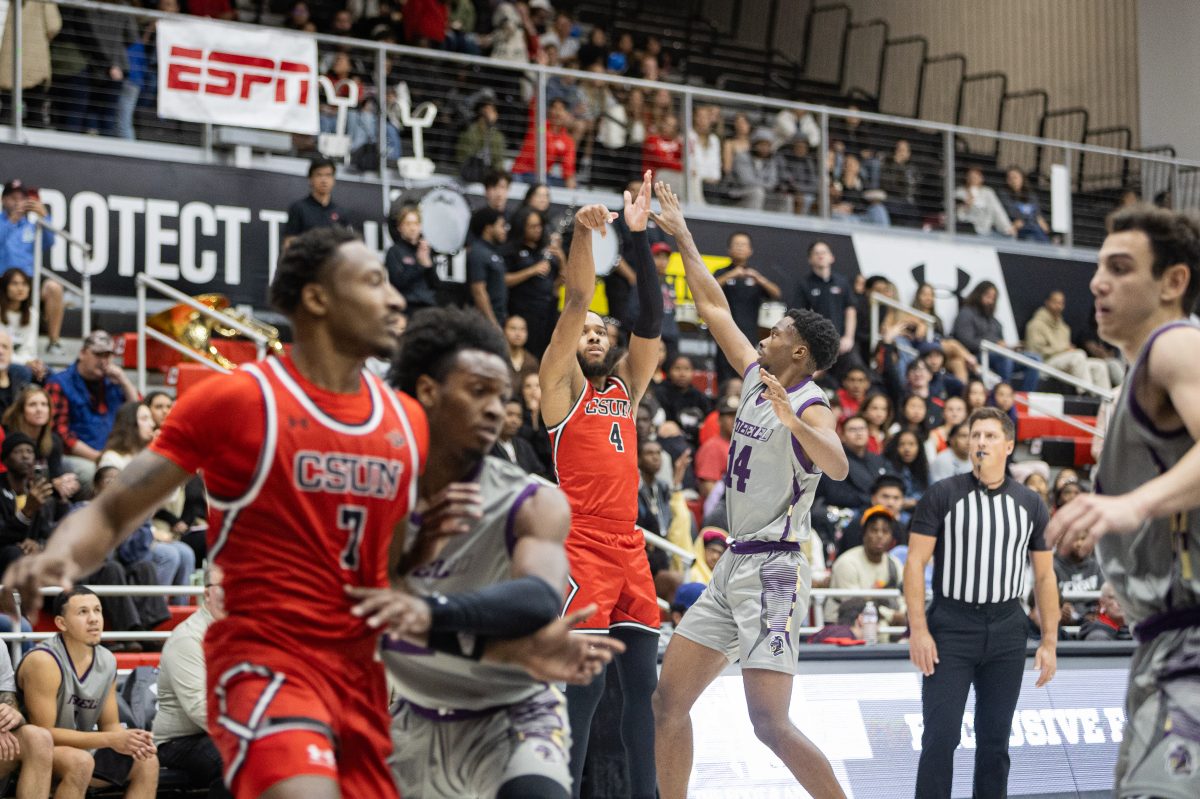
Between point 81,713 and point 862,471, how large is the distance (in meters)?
7.43

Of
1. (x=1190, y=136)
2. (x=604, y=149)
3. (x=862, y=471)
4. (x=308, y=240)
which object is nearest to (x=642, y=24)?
(x=604, y=149)

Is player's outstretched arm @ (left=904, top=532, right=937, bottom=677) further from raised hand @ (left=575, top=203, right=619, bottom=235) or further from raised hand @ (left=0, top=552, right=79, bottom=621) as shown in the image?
raised hand @ (left=0, top=552, right=79, bottom=621)

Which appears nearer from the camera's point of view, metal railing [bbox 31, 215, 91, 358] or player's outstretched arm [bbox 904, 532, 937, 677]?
player's outstretched arm [bbox 904, 532, 937, 677]

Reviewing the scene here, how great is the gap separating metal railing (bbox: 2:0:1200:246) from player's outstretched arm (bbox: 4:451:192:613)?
10.6 meters

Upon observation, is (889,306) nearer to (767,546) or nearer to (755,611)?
(767,546)

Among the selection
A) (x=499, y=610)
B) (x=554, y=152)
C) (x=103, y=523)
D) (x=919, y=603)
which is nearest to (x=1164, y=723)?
(x=499, y=610)

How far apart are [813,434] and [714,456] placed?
20.9 ft

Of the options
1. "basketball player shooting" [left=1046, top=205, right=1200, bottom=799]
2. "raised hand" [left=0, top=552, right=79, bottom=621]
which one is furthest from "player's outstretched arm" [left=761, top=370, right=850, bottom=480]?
"raised hand" [left=0, top=552, right=79, bottom=621]

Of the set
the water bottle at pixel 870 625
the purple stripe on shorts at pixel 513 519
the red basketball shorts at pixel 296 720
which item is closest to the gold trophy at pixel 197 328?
the water bottle at pixel 870 625

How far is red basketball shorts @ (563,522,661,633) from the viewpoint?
6727mm

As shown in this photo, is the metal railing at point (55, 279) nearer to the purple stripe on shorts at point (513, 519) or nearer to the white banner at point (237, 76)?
the white banner at point (237, 76)

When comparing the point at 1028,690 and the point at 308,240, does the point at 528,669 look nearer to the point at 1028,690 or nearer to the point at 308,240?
the point at 308,240

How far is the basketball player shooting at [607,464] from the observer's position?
6750 mm

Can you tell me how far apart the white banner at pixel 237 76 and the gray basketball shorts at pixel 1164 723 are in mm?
11169
